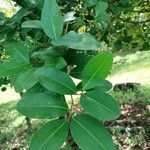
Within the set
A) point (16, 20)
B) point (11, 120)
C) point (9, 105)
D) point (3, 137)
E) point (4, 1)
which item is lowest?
point (9, 105)

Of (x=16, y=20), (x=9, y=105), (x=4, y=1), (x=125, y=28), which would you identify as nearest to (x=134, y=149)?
(x=125, y=28)

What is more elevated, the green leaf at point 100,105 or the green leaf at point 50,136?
the green leaf at point 100,105

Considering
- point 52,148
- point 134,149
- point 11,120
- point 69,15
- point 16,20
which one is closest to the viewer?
point 52,148

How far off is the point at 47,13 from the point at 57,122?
0.92ft

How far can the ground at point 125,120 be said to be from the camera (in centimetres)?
526

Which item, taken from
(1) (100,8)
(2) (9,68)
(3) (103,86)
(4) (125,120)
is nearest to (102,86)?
(3) (103,86)

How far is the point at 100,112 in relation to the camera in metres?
0.74

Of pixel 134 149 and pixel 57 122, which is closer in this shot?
pixel 57 122

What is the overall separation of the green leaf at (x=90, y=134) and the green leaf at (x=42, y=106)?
0.04 metres

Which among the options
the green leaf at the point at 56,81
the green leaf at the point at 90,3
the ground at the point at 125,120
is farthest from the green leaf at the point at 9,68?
the ground at the point at 125,120

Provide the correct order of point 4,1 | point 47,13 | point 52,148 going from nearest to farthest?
point 52,148
point 47,13
point 4,1

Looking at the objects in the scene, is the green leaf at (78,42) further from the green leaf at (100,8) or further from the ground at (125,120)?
the ground at (125,120)

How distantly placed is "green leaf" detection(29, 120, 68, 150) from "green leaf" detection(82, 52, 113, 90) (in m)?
0.10

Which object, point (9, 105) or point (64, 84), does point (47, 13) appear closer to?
point (64, 84)
